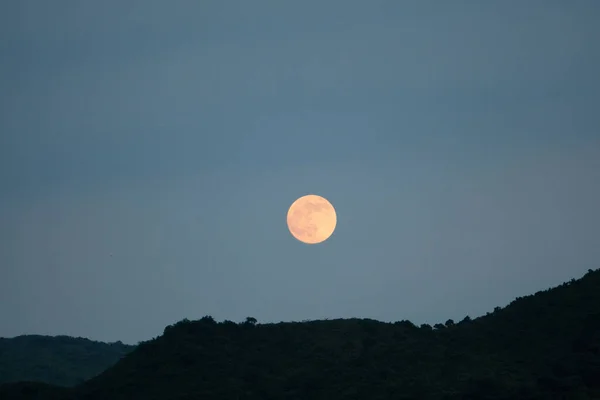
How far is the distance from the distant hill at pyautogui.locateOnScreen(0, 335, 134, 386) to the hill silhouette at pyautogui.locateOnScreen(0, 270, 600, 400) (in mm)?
55256

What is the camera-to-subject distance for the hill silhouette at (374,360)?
227 ft

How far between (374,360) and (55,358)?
88.7 meters

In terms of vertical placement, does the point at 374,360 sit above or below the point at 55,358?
below

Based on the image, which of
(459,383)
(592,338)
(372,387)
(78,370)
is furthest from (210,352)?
(78,370)

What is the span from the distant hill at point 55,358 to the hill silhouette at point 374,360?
55.3 m

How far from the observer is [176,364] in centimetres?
7500

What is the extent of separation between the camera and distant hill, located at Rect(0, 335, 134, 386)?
13200 centimetres

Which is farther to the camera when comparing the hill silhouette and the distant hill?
the distant hill

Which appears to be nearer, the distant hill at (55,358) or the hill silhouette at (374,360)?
the hill silhouette at (374,360)

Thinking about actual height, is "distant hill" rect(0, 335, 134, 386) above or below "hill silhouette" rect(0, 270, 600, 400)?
above

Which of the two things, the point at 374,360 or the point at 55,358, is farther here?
the point at 55,358

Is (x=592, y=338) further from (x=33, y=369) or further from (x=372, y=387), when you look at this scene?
(x=33, y=369)

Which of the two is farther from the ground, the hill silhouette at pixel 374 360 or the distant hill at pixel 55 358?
the distant hill at pixel 55 358

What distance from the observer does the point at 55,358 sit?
14650 cm
